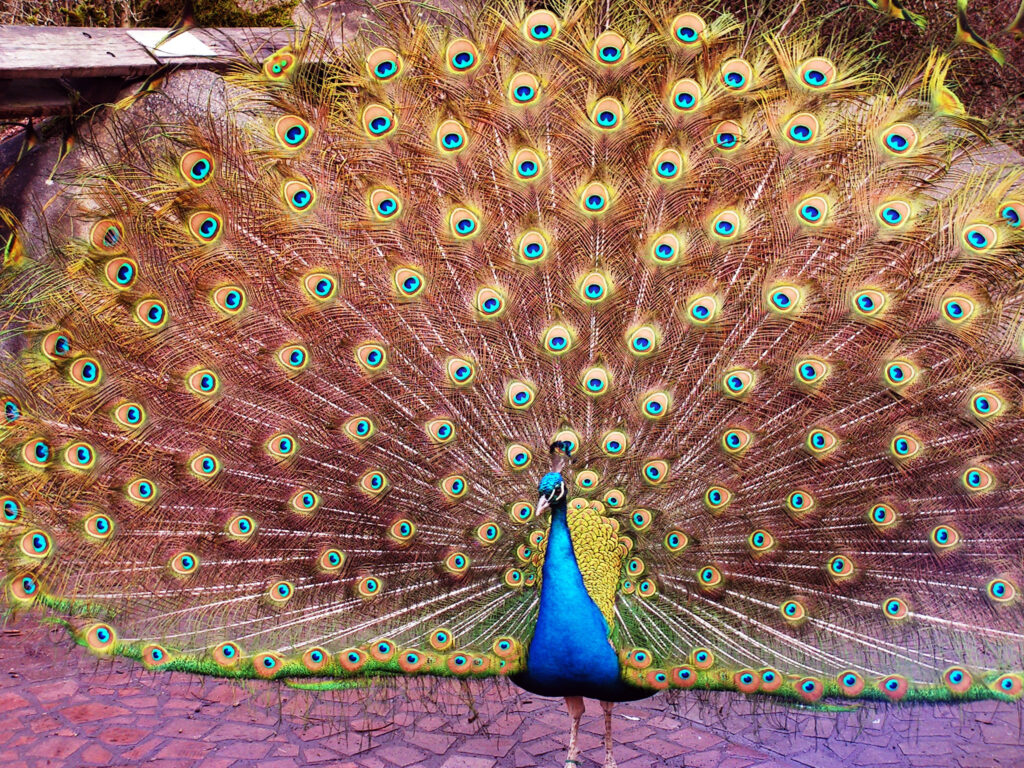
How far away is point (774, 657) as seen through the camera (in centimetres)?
304

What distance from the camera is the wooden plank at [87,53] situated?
170 inches

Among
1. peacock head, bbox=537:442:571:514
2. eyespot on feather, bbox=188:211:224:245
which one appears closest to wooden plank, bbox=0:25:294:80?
eyespot on feather, bbox=188:211:224:245

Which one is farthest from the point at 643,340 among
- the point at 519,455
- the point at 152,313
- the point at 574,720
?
the point at 152,313

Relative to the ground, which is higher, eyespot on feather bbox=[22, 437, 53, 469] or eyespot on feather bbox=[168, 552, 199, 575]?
eyespot on feather bbox=[22, 437, 53, 469]

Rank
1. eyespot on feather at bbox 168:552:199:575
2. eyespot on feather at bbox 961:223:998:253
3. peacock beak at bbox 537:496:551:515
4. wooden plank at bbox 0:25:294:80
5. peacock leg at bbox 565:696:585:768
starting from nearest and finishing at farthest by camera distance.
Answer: peacock beak at bbox 537:496:551:515, eyespot on feather at bbox 961:223:998:253, eyespot on feather at bbox 168:552:199:575, peacock leg at bbox 565:696:585:768, wooden plank at bbox 0:25:294:80

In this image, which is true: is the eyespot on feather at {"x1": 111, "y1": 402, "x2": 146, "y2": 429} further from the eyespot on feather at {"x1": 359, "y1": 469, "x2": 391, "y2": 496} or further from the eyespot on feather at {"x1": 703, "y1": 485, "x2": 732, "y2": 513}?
the eyespot on feather at {"x1": 703, "y1": 485, "x2": 732, "y2": 513}

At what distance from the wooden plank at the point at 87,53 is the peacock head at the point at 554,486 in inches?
90.9

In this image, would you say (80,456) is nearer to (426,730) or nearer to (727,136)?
(426,730)

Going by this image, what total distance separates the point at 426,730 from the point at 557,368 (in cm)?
194

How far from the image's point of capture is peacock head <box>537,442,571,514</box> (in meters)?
2.81

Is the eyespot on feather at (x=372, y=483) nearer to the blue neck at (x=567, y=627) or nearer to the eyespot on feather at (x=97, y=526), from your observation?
the blue neck at (x=567, y=627)

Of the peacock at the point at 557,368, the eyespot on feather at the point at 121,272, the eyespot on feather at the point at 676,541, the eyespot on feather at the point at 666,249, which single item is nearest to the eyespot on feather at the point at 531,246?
the peacock at the point at 557,368

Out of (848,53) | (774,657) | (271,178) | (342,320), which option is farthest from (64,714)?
(848,53)

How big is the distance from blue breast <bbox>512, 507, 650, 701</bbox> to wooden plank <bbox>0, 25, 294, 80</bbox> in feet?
8.25
